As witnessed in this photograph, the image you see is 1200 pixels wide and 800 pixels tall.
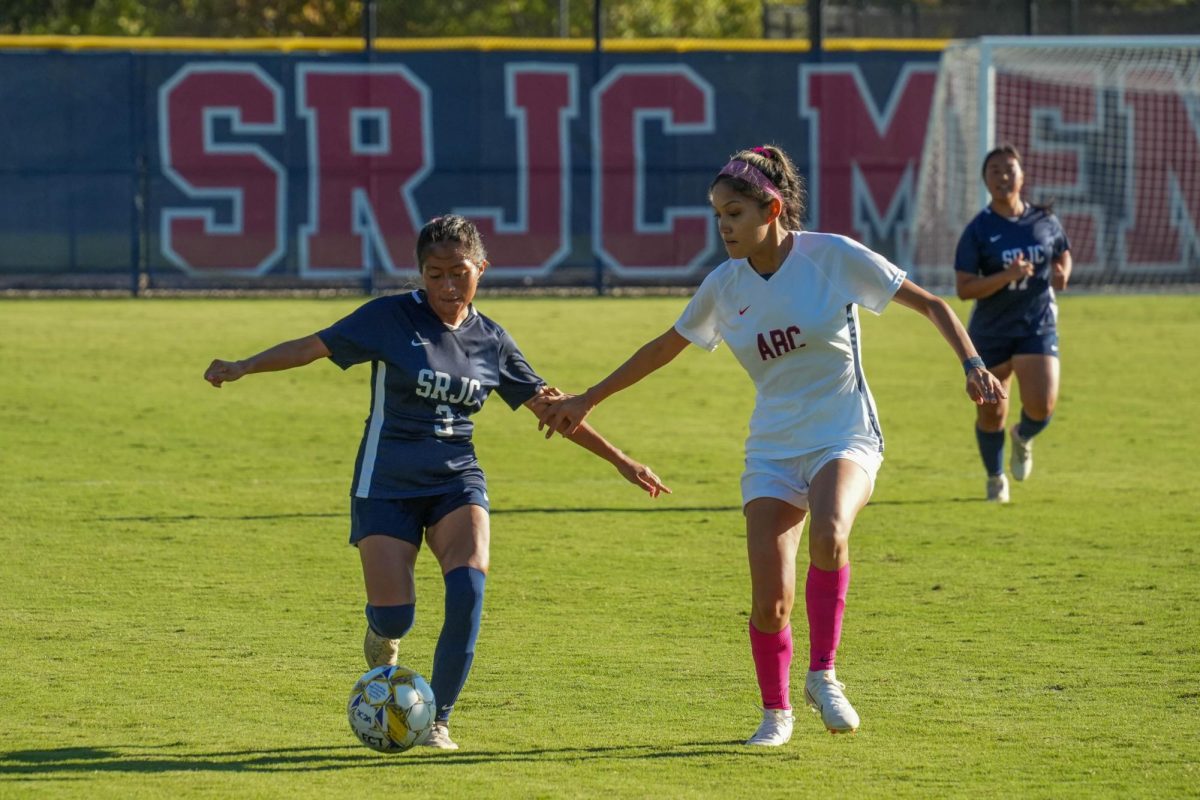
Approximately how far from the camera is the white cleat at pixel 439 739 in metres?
5.41

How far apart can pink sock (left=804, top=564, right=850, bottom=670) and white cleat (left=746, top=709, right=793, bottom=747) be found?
181 mm

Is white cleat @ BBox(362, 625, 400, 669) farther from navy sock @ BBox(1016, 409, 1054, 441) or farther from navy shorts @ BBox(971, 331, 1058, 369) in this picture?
navy sock @ BBox(1016, 409, 1054, 441)

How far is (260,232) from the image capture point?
2389 cm

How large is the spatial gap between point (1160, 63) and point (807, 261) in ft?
71.9

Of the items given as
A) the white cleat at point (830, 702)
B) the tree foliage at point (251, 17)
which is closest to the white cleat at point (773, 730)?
the white cleat at point (830, 702)

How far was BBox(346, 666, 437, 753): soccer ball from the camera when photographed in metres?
5.23

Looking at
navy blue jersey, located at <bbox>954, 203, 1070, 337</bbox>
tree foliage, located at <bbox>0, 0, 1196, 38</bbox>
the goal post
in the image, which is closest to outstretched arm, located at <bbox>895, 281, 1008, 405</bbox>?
navy blue jersey, located at <bbox>954, 203, 1070, 337</bbox>

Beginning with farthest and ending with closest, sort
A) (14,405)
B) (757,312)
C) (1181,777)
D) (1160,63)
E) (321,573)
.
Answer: (1160,63) < (14,405) < (321,573) < (757,312) < (1181,777)

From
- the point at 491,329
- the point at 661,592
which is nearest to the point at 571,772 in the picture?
the point at 491,329

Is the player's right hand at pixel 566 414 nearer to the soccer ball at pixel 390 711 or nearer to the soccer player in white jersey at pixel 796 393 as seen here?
the soccer player in white jersey at pixel 796 393

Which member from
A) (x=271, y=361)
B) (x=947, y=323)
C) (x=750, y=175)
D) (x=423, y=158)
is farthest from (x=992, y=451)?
(x=423, y=158)

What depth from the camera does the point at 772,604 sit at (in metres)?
5.54

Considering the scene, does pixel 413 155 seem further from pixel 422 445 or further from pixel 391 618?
pixel 391 618

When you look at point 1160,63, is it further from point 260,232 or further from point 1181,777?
point 1181,777
